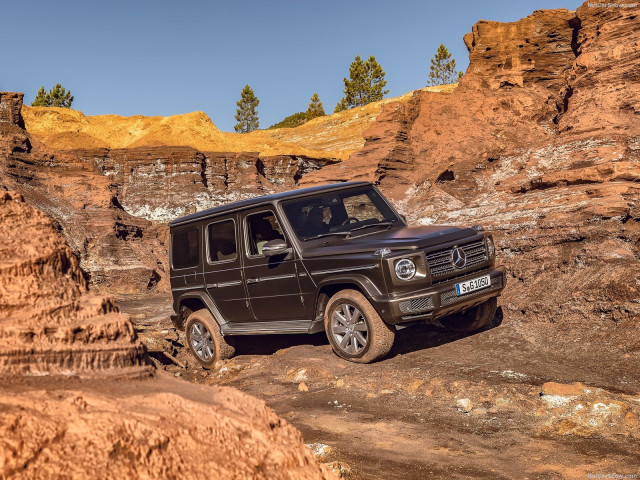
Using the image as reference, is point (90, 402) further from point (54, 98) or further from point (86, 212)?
point (54, 98)

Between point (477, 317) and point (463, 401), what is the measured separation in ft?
8.98

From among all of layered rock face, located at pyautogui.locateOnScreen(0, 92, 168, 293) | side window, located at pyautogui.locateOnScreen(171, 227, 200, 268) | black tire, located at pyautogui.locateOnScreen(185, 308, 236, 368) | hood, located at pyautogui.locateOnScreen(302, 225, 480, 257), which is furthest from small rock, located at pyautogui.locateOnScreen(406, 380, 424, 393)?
layered rock face, located at pyautogui.locateOnScreen(0, 92, 168, 293)

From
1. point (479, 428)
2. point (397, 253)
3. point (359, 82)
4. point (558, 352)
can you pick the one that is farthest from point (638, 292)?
point (359, 82)

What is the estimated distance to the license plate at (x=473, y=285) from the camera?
7.03 m

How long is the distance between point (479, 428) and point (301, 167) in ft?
132

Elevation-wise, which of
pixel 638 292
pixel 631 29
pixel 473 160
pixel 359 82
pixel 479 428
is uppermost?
pixel 359 82

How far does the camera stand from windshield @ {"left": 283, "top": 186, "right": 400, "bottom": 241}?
776 centimetres

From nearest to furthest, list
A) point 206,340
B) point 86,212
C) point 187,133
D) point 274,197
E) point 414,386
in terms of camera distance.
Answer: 1. point 414,386
2. point 274,197
3. point 206,340
4. point 86,212
5. point 187,133

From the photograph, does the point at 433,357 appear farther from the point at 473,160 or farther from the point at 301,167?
the point at 301,167

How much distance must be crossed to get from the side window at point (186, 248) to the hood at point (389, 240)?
205cm

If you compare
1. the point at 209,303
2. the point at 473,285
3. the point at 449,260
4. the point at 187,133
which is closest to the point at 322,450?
the point at 449,260

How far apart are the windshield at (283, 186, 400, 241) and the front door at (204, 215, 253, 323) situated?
95cm

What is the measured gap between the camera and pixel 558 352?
277 inches

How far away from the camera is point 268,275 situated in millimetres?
7914
